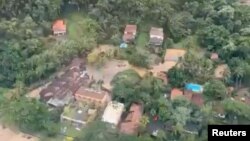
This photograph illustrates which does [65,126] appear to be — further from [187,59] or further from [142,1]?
[142,1]

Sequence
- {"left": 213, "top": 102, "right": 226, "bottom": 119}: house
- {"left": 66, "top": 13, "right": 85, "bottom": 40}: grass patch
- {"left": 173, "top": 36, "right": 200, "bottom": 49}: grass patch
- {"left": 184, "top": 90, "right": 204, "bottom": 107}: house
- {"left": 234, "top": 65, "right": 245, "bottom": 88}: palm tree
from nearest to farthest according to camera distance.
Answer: {"left": 213, "top": 102, "right": 226, "bottom": 119}: house, {"left": 184, "top": 90, "right": 204, "bottom": 107}: house, {"left": 234, "top": 65, "right": 245, "bottom": 88}: palm tree, {"left": 173, "top": 36, "right": 200, "bottom": 49}: grass patch, {"left": 66, "top": 13, "right": 85, "bottom": 40}: grass patch

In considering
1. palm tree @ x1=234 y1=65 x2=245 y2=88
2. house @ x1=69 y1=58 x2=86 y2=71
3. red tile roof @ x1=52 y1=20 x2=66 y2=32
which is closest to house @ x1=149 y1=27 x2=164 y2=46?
house @ x1=69 y1=58 x2=86 y2=71

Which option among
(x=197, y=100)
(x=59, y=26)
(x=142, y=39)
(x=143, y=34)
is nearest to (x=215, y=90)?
(x=197, y=100)

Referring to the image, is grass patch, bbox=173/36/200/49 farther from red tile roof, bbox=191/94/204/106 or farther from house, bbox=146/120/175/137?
house, bbox=146/120/175/137

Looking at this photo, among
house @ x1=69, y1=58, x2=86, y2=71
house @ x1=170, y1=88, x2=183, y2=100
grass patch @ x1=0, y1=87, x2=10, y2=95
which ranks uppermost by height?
house @ x1=69, y1=58, x2=86, y2=71

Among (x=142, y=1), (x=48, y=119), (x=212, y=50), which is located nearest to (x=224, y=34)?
(x=212, y=50)

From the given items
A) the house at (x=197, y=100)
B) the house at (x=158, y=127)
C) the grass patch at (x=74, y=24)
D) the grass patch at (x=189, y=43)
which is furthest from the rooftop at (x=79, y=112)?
the grass patch at (x=189, y=43)

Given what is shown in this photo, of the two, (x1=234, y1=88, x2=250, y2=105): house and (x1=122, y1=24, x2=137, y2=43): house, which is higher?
(x1=122, y1=24, x2=137, y2=43): house

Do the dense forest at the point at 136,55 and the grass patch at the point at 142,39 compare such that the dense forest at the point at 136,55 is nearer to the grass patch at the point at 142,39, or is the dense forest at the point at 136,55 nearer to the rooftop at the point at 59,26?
the rooftop at the point at 59,26
